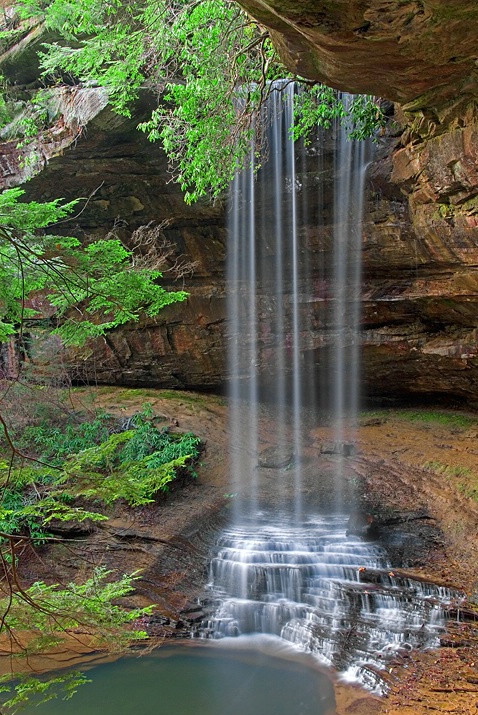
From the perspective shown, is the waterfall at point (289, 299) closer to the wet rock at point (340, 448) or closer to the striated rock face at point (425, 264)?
the wet rock at point (340, 448)

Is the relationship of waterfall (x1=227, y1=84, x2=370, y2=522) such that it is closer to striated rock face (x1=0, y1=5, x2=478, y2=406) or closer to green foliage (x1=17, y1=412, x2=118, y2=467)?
striated rock face (x1=0, y1=5, x2=478, y2=406)

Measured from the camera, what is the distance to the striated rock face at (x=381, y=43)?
356 cm

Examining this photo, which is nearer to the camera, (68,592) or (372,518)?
(68,592)

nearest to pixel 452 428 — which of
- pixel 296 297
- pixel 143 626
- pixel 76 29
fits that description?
pixel 296 297

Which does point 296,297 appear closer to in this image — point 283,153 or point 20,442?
point 283,153

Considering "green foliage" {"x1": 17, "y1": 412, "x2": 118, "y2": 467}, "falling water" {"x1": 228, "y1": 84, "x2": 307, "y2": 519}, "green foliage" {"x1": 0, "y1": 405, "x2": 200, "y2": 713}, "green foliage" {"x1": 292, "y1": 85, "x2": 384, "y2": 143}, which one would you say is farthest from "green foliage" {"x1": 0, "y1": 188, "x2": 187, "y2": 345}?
"falling water" {"x1": 228, "y1": 84, "x2": 307, "y2": 519}

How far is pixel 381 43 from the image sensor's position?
409cm

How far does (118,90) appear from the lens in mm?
8398

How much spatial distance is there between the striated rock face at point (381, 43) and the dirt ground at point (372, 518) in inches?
173

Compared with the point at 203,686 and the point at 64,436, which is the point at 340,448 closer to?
the point at 64,436

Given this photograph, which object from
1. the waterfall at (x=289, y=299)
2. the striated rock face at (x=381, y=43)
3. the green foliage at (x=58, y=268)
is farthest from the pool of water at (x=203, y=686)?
the striated rock face at (x=381, y=43)

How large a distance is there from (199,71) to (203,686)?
25.9 feet

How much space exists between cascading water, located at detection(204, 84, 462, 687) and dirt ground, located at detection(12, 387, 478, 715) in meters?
0.28

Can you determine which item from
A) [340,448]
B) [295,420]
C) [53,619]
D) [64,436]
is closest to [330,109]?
[340,448]
